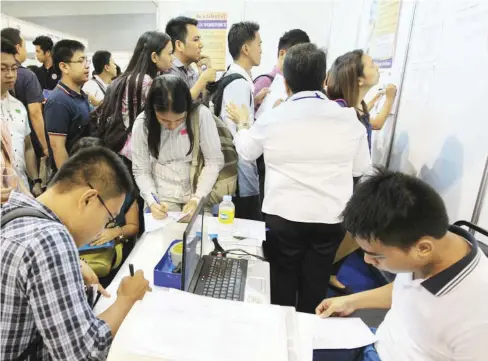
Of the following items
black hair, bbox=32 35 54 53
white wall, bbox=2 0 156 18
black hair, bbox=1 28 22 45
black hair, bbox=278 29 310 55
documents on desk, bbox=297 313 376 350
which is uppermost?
white wall, bbox=2 0 156 18

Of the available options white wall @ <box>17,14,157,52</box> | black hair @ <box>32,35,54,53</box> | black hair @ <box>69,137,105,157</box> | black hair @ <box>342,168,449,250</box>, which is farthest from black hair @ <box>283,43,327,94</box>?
white wall @ <box>17,14,157,52</box>

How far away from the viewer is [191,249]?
1.09 meters

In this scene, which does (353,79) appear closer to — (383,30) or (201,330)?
(383,30)

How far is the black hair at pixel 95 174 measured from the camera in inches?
34.1

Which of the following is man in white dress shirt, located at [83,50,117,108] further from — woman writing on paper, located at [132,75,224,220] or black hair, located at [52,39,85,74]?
woman writing on paper, located at [132,75,224,220]

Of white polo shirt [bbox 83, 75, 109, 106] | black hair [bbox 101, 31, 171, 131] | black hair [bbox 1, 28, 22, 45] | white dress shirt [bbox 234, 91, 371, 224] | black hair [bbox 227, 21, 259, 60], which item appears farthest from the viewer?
white polo shirt [bbox 83, 75, 109, 106]

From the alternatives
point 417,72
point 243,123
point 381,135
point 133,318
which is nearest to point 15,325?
point 133,318

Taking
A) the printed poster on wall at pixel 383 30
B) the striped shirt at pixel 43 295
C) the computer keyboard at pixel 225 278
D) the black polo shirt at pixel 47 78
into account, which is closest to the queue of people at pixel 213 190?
the striped shirt at pixel 43 295

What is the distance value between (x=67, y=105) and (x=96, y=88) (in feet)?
4.19

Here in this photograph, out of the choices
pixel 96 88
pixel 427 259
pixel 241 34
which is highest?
pixel 241 34

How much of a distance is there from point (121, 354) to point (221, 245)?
804 millimetres

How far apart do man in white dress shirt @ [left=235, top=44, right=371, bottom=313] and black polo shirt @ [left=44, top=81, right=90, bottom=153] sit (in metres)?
0.98

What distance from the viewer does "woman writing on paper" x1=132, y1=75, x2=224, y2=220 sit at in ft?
5.49

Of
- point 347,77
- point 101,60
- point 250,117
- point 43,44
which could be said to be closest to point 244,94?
point 250,117
